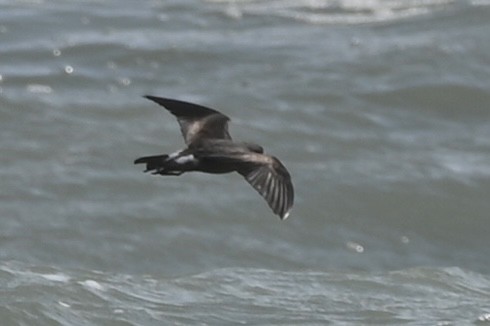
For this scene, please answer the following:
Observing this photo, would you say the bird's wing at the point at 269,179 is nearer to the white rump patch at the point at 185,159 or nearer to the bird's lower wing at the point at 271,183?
the bird's lower wing at the point at 271,183

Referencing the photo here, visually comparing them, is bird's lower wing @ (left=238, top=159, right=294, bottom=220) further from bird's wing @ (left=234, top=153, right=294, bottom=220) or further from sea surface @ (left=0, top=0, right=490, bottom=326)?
sea surface @ (left=0, top=0, right=490, bottom=326)

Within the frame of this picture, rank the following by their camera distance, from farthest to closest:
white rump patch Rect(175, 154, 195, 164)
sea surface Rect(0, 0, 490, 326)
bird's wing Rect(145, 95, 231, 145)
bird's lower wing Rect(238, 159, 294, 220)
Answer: sea surface Rect(0, 0, 490, 326)
bird's wing Rect(145, 95, 231, 145)
white rump patch Rect(175, 154, 195, 164)
bird's lower wing Rect(238, 159, 294, 220)

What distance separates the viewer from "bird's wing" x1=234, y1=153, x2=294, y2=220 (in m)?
6.46

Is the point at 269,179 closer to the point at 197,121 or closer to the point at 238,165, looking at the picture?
the point at 238,165

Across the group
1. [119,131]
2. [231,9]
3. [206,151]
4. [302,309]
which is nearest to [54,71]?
[119,131]

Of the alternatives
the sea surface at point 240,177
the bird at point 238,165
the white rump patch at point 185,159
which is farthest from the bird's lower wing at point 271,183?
the sea surface at point 240,177

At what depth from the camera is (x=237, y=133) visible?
42.8 feet

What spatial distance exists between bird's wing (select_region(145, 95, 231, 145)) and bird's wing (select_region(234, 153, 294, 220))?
0.58m

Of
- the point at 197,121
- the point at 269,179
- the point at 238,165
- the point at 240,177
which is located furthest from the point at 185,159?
the point at 240,177

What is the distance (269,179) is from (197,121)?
0.92 metres

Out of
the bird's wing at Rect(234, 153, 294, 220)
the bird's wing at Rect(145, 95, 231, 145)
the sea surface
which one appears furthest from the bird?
the sea surface

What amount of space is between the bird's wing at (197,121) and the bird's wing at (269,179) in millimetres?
576

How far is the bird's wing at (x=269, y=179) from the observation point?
6.46 m

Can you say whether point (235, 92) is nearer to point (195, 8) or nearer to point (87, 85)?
point (87, 85)
